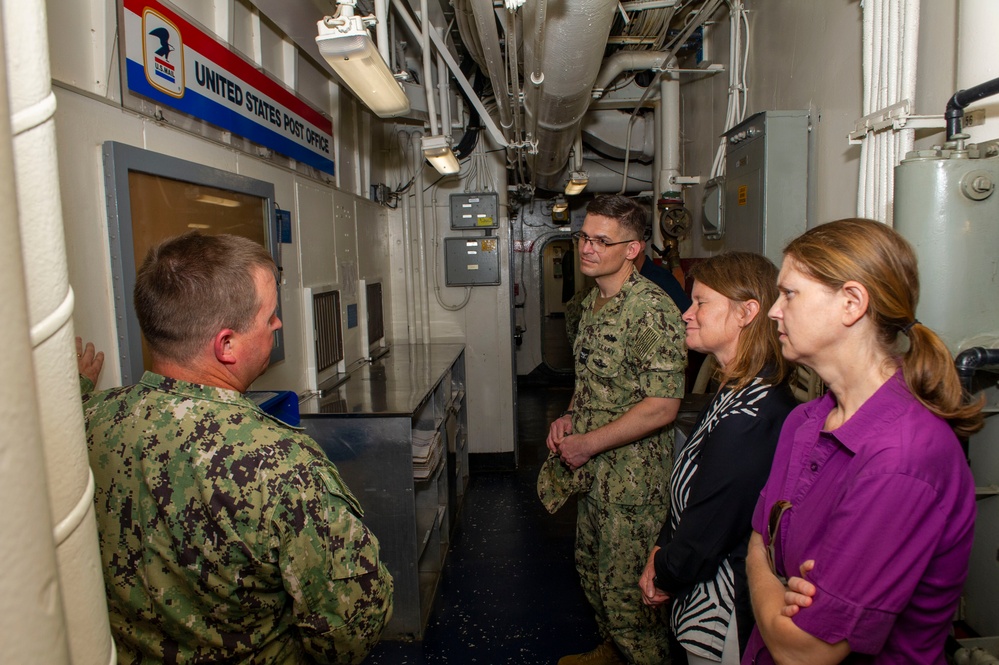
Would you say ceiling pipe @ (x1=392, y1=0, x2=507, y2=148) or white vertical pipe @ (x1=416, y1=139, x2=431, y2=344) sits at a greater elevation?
ceiling pipe @ (x1=392, y1=0, x2=507, y2=148)

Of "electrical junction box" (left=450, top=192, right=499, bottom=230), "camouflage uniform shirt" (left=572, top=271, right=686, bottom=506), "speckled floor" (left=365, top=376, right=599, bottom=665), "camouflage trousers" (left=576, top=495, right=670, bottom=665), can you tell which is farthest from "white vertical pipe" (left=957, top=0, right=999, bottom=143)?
"electrical junction box" (left=450, top=192, right=499, bottom=230)

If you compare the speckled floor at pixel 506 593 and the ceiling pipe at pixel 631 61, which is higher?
the ceiling pipe at pixel 631 61

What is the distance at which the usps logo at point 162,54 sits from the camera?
1682mm

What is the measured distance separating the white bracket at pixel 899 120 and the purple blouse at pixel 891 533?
3.23ft

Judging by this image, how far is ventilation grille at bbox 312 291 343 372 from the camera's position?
9.71 feet

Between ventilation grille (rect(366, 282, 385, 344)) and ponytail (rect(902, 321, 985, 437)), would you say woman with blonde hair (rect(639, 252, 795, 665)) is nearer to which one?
ponytail (rect(902, 321, 985, 437))

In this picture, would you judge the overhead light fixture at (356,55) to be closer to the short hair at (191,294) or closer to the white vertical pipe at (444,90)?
the white vertical pipe at (444,90)

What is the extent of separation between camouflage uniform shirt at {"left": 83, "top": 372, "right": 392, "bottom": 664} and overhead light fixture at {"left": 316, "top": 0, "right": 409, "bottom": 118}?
1.19 m

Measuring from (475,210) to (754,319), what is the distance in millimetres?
3330

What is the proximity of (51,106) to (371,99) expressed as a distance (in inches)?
81.7

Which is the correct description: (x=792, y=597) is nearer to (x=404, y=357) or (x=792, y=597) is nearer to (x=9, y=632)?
(x=9, y=632)

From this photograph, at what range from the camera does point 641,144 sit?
571 cm

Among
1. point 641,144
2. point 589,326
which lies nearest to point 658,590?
point 589,326

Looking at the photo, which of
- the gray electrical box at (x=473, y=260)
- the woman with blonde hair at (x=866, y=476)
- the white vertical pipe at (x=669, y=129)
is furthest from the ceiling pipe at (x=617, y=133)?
the woman with blonde hair at (x=866, y=476)
